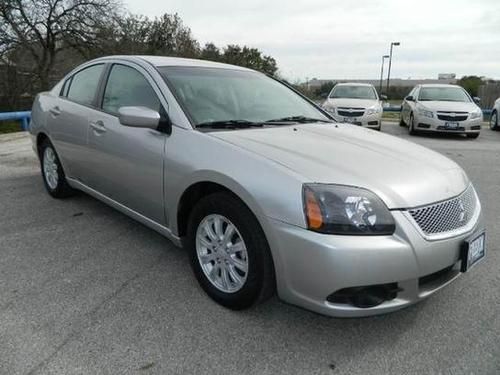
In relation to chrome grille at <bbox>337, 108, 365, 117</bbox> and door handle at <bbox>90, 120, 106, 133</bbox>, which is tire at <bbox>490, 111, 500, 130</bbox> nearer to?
chrome grille at <bbox>337, 108, 365, 117</bbox>

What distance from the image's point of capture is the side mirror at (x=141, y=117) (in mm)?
2730

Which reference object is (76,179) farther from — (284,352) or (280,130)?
(284,352)

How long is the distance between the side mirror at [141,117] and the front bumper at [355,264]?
115cm

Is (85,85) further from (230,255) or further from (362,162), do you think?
(362,162)

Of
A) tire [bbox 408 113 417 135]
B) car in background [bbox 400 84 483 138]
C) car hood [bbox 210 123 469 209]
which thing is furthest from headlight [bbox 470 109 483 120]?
car hood [bbox 210 123 469 209]

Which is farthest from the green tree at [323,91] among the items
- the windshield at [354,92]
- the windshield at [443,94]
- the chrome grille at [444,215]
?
the chrome grille at [444,215]

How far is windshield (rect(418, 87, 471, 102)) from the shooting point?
11492mm

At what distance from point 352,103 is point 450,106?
8.18ft

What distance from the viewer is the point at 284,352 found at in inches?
86.3

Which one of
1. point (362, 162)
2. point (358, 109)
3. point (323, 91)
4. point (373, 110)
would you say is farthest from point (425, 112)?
point (323, 91)

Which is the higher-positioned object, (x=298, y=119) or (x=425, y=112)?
(x=298, y=119)

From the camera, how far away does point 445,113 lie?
10.7 meters

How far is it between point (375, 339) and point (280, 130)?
4.84ft

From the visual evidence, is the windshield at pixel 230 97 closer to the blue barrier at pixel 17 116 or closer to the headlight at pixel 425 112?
the headlight at pixel 425 112
